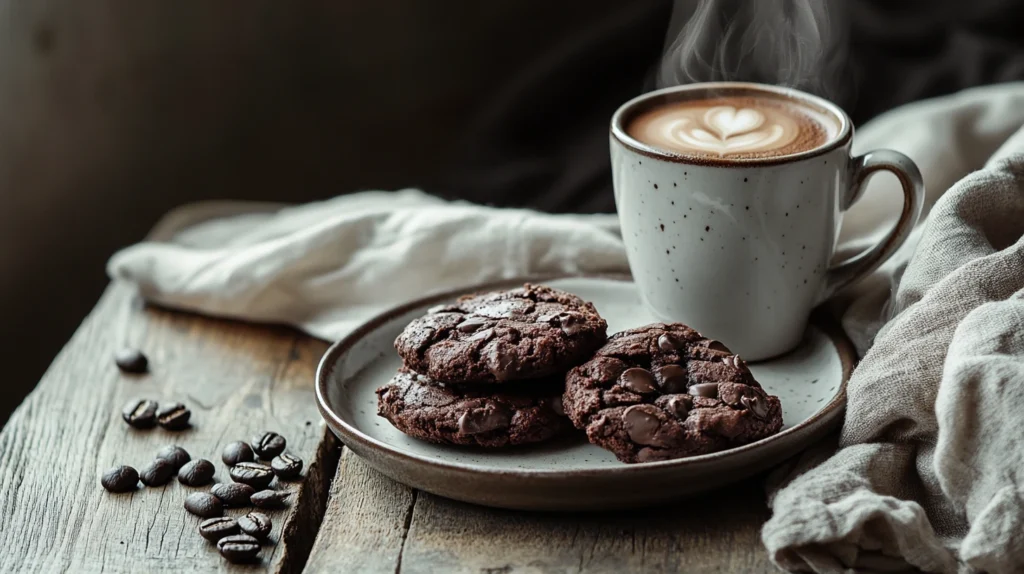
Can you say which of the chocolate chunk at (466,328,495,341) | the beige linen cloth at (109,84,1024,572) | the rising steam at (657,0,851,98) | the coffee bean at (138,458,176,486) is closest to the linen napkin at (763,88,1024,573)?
the beige linen cloth at (109,84,1024,572)

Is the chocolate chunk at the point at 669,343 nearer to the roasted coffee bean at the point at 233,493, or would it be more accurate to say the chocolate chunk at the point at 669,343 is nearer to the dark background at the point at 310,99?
the roasted coffee bean at the point at 233,493

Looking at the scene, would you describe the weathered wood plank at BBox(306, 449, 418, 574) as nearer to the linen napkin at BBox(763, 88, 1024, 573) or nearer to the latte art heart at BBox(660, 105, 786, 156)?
the linen napkin at BBox(763, 88, 1024, 573)

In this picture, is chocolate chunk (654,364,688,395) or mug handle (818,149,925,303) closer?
chocolate chunk (654,364,688,395)

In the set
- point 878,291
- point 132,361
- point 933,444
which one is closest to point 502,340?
point 933,444

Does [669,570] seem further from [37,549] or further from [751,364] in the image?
[37,549]

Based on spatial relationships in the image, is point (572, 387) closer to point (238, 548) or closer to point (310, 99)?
point (238, 548)
